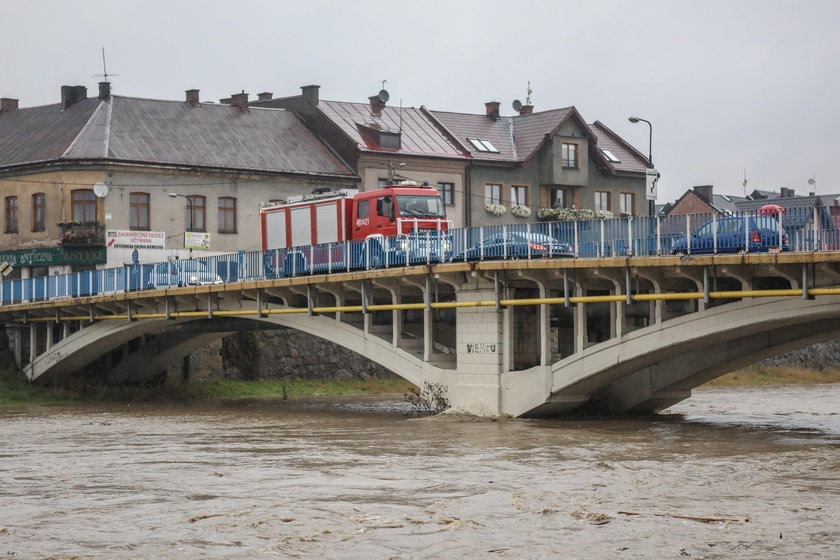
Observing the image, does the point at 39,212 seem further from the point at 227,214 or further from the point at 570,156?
the point at 570,156

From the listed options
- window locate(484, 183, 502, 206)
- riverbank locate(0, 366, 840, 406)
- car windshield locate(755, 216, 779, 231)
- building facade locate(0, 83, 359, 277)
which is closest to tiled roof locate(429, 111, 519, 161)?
window locate(484, 183, 502, 206)

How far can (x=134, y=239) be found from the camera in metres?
56.1

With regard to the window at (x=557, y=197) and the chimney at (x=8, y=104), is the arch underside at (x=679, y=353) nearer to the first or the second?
the window at (x=557, y=197)

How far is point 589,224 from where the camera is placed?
3108 centimetres

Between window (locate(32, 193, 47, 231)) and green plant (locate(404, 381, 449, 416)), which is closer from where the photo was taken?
green plant (locate(404, 381, 449, 416))

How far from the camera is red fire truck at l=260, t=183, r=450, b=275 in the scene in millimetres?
35625

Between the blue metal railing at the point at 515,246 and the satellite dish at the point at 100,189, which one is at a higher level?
the satellite dish at the point at 100,189

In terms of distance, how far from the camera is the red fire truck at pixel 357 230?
35.6 metres

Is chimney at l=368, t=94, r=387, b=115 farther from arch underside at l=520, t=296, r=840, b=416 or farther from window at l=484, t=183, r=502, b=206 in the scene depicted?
arch underside at l=520, t=296, r=840, b=416

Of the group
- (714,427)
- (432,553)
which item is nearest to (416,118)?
(714,427)

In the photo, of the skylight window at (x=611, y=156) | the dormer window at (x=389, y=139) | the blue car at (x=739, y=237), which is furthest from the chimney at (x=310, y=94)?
the blue car at (x=739, y=237)

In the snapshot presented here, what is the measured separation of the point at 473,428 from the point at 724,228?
764 centimetres

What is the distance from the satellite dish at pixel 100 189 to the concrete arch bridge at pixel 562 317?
38.6 ft

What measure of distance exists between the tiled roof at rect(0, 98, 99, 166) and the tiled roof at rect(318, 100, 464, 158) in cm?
1121
